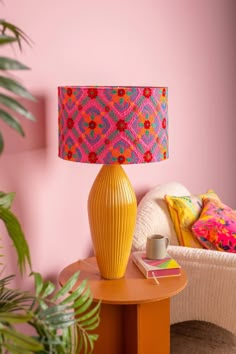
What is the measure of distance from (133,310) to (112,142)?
2.05ft

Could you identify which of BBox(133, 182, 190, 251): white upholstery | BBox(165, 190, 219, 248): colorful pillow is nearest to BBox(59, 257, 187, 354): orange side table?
BBox(133, 182, 190, 251): white upholstery

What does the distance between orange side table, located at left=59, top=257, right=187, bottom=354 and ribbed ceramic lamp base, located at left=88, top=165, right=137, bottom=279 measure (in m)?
0.09

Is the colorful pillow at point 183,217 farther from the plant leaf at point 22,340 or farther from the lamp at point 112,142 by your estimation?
the plant leaf at point 22,340

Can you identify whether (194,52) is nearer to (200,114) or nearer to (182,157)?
(200,114)

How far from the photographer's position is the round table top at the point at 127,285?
202 cm

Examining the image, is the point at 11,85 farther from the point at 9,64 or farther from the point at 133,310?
the point at 133,310

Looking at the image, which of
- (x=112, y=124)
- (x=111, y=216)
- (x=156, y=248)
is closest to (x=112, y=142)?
(x=112, y=124)

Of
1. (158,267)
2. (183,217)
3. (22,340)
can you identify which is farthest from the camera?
(183,217)

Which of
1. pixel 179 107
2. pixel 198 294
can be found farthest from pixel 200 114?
pixel 198 294

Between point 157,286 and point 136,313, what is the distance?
12 cm

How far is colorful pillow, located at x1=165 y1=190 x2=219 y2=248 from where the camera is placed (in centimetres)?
270

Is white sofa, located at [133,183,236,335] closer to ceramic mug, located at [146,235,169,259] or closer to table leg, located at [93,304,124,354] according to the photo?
ceramic mug, located at [146,235,169,259]

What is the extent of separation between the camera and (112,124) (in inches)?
77.2

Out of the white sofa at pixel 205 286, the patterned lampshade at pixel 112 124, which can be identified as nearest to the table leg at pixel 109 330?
the white sofa at pixel 205 286
